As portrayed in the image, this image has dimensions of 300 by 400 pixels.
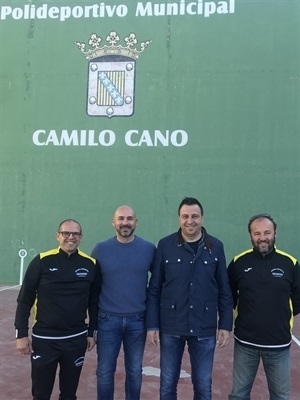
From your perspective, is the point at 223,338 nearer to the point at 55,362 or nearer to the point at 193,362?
the point at 193,362

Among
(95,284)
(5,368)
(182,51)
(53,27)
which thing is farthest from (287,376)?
(53,27)

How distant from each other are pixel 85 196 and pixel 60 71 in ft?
11.1

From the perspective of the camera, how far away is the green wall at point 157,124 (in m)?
10.6

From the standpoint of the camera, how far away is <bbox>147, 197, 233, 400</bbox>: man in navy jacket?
121 inches

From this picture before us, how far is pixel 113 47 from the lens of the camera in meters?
11.1

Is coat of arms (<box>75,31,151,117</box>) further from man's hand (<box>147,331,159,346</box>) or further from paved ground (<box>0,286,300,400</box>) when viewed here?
man's hand (<box>147,331,159,346</box>)

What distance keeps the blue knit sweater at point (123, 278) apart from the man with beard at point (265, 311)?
0.72 m

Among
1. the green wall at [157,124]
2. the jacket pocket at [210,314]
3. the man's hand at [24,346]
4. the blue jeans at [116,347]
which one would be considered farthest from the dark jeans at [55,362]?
the green wall at [157,124]

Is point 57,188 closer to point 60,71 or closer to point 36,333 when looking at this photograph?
point 60,71

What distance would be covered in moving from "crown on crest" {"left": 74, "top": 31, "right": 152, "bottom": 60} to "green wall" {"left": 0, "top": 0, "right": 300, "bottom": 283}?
132 mm

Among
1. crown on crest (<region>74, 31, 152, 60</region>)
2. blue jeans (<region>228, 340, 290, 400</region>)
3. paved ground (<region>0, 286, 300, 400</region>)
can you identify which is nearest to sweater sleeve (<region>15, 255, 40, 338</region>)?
paved ground (<region>0, 286, 300, 400</region>)

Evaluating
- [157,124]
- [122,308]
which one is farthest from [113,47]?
[122,308]

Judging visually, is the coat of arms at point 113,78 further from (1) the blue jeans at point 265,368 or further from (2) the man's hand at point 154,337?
(1) the blue jeans at point 265,368

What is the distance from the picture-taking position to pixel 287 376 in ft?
9.85
